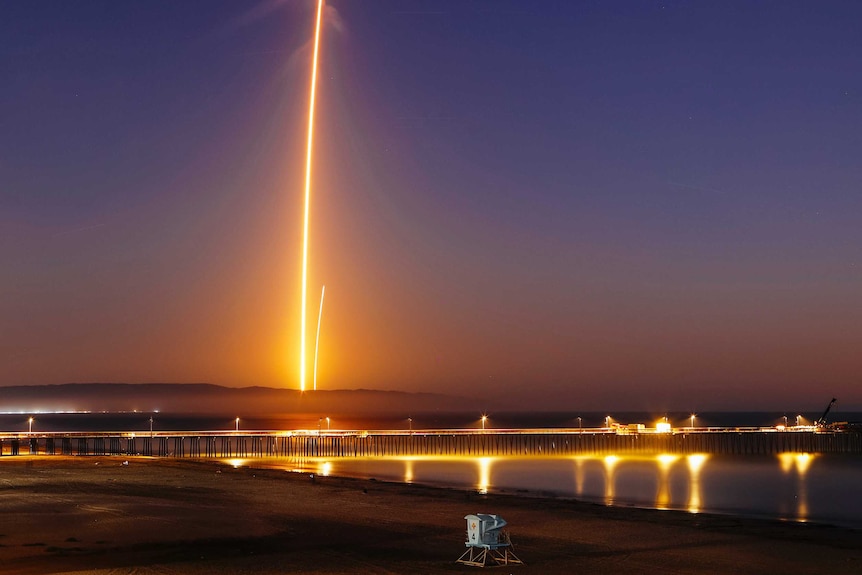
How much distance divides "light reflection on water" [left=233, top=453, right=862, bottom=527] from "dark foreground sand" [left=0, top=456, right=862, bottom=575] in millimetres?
13547

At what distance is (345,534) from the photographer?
31.1 m

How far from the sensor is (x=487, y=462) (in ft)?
302

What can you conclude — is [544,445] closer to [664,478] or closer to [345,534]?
[664,478]

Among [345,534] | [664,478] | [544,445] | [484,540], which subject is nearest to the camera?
[484,540]

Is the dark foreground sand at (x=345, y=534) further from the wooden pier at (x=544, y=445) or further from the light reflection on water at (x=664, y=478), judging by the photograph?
the wooden pier at (x=544, y=445)

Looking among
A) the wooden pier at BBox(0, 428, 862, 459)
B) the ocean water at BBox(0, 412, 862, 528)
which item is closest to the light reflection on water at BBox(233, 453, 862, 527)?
the ocean water at BBox(0, 412, 862, 528)

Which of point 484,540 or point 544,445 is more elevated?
point 484,540

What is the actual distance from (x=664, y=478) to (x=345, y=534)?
4738 centimetres

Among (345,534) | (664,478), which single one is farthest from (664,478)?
(345,534)

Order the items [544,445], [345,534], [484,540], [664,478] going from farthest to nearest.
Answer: [544,445]
[664,478]
[345,534]
[484,540]

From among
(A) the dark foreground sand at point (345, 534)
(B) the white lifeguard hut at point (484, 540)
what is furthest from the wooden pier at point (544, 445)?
(B) the white lifeguard hut at point (484, 540)

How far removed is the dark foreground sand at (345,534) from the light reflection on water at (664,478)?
13547mm

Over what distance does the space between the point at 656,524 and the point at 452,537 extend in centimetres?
1064

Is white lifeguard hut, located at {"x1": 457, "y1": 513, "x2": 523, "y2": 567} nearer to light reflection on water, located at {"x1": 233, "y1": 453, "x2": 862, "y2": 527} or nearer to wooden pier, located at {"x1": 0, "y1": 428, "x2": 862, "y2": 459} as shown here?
light reflection on water, located at {"x1": 233, "y1": 453, "x2": 862, "y2": 527}
